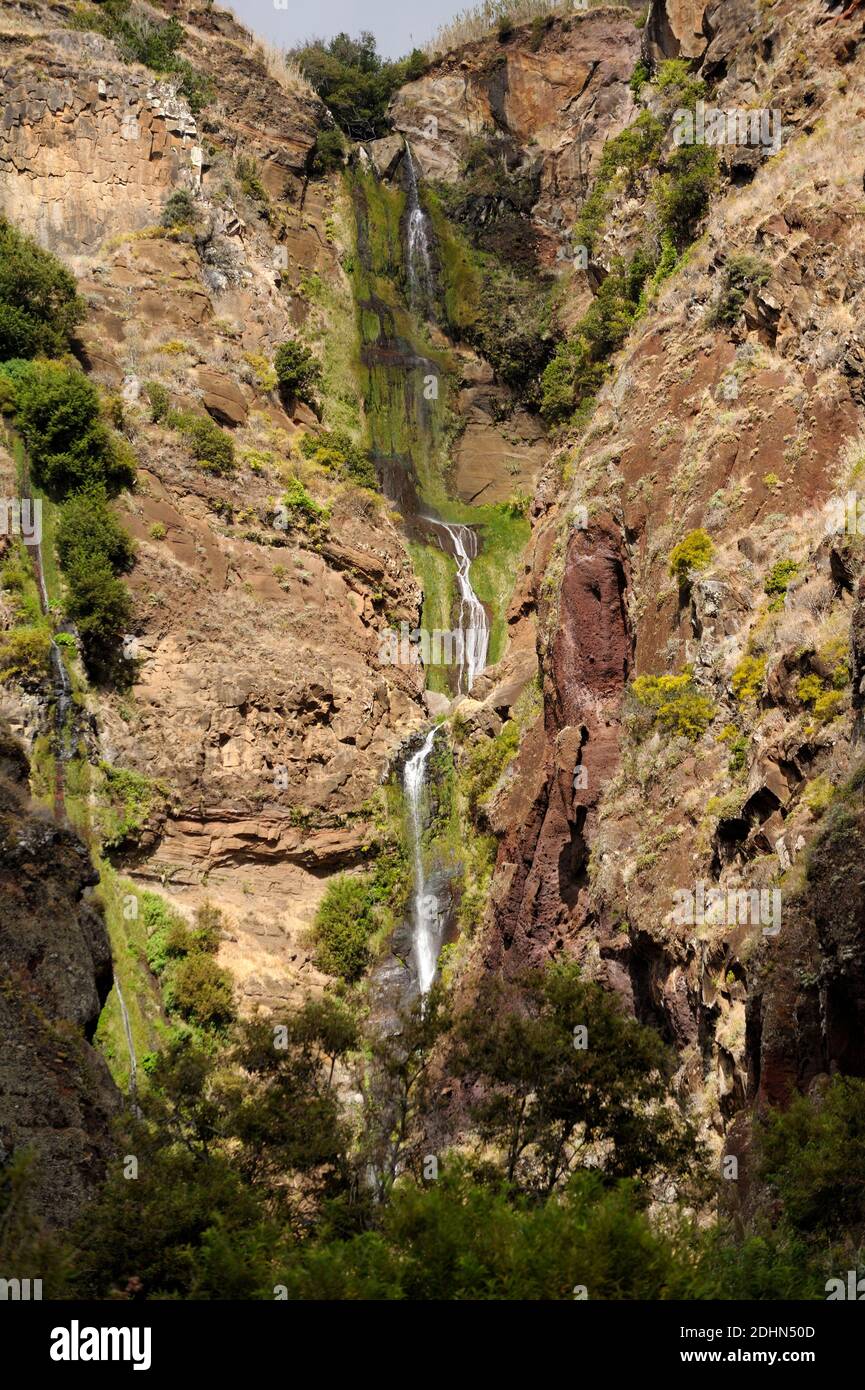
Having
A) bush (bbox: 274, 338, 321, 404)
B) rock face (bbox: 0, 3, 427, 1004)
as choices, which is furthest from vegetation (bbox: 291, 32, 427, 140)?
bush (bbox: 274, 338, 321, 404)

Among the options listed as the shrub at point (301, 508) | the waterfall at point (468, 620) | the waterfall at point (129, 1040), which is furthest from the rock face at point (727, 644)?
the waterfall at point (129, 1040)

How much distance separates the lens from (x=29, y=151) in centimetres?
5019

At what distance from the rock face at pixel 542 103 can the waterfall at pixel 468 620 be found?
1905cm

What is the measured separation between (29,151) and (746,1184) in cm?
4531

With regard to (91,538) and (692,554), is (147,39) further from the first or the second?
(692,554)

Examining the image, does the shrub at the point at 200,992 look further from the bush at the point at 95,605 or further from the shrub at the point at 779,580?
the shrub at the point at 779,580

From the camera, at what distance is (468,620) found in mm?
49594

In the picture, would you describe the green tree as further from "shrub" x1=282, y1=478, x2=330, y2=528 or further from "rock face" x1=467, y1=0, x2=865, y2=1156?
"shrub" x1=282, y1=478, x2=330, y2=528

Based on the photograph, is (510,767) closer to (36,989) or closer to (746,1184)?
(36,989)

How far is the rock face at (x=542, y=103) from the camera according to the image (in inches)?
2515

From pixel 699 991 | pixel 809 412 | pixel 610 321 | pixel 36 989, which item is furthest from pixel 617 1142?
pixel 610 321

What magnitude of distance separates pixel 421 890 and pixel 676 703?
13.8 meters

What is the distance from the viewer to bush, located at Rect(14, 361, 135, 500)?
134 feet

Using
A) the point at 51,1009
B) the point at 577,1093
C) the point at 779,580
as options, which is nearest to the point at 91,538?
the point at 51,1009
